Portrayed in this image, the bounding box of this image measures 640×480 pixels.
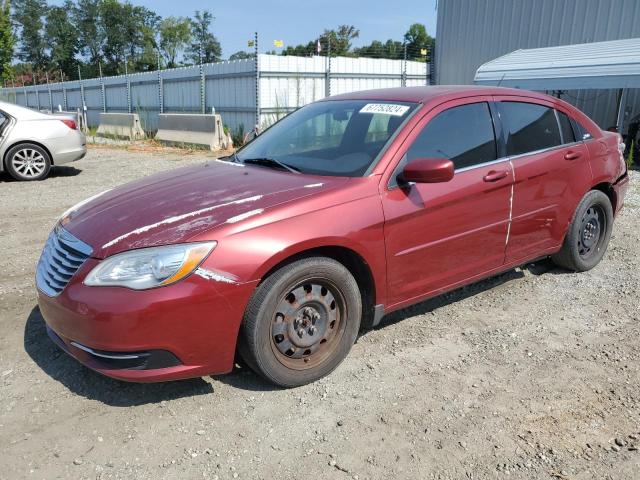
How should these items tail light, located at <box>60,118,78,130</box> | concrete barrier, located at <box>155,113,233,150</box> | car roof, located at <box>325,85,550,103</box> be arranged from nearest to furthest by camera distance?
1. car roof, located at <box>325,85,550,103</box>
2. tail light, located at <box>60,118,78,130</box>
3. concrete barrier, located at <box>155,113,233,150</box>

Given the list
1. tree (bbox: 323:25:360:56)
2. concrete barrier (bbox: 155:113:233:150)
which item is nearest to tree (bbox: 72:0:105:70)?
tree (bbox: 323:25:360:56)

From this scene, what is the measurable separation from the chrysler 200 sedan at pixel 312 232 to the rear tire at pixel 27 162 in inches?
275

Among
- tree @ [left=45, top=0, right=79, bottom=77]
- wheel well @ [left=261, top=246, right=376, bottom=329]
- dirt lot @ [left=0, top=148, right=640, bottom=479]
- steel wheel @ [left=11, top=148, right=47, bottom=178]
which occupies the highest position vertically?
tree @ [left=45, top=0, right=79, bottom=77]

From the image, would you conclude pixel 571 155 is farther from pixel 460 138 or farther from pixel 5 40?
pixel 5 40

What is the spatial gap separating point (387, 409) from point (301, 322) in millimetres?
646

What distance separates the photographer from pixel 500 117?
13.1 feet

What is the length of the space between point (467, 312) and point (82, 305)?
269 cm

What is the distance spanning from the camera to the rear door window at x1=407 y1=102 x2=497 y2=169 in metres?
3.50

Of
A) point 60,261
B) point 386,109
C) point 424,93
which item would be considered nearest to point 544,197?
point 424,93

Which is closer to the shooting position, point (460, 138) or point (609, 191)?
point (460, 138)

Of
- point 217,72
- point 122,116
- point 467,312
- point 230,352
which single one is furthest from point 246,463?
point 122,116

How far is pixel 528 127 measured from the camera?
418cm

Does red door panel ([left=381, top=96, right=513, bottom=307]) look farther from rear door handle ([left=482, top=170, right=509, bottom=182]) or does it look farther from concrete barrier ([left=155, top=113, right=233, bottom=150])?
concrete barrier ([left=155, top=113, right=233, bottom=150])

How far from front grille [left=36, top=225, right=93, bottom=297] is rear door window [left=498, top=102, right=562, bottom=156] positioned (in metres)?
2.93
